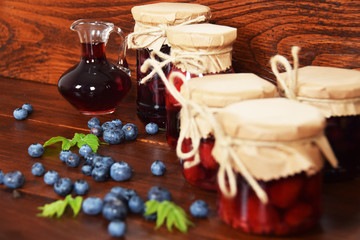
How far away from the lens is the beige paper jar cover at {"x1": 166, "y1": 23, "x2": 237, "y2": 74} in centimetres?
92

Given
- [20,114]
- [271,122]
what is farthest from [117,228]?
[20,114]

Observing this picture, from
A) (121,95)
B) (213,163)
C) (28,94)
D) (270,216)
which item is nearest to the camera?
(270,216)

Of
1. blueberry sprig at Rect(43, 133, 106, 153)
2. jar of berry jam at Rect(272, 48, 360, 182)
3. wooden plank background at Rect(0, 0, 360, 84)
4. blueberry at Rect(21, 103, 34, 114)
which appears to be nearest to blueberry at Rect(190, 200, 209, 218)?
jar of berry jam at Rect(272, 48, 360, 182)

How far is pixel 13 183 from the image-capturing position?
2.89 ft

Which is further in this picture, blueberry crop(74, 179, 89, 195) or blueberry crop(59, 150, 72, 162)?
blueberry crop(59, 150, 72, 162)

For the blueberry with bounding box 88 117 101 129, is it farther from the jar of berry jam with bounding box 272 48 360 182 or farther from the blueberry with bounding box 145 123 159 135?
the jar of berry jam with bounding box 272 48 360 182

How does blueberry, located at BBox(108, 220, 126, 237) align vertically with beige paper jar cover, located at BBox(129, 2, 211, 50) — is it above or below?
below

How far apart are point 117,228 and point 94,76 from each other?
0.57m

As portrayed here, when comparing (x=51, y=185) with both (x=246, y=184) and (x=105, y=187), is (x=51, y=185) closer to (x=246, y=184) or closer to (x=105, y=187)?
(x=105, y=187)

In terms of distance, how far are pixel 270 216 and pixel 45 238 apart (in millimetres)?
310

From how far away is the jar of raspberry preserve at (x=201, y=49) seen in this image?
3.02 ft

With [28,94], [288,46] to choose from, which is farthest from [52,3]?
[288,46]

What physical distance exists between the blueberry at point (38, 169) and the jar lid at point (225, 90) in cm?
29

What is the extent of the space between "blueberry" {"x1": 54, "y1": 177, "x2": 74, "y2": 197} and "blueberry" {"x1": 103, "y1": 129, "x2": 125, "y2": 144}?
238 millimetres
